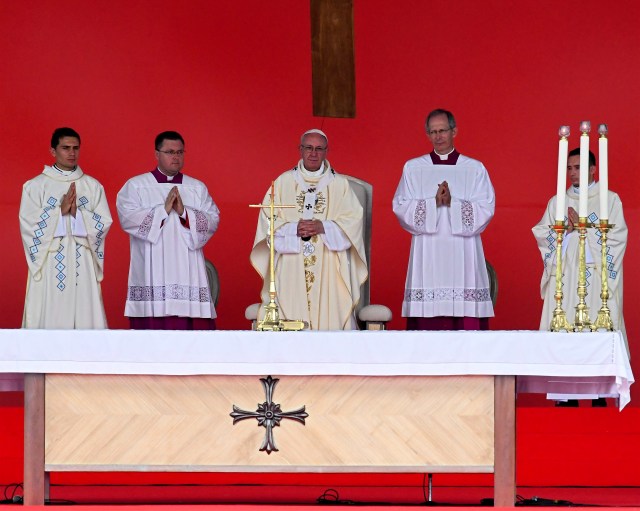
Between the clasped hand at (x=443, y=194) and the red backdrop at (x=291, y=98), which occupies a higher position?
the red backdrop at (x=291, y=98)

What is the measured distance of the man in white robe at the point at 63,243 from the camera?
884cm

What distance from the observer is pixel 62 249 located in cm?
890

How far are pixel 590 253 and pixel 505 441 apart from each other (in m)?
3.27

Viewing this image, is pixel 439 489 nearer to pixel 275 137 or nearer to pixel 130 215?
pixel 130 215

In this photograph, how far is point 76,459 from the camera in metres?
6.04

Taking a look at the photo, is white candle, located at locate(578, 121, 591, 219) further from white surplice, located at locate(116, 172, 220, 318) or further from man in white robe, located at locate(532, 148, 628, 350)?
white surplice, located at locate(116, 172, 220, 318)

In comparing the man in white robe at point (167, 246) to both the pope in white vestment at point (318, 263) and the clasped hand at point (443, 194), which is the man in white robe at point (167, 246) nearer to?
the pope in white vestment at point (318, 263)

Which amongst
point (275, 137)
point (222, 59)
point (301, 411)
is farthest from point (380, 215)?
point (301, 411)

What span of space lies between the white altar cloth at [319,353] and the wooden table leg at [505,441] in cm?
8

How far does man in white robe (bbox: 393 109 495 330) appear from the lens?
8.86 m

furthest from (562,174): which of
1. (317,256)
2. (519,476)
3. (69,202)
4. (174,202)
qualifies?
(69,202)

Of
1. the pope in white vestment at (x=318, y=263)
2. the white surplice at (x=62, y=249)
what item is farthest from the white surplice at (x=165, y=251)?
the pope in white vestment at (x=318, y=263)

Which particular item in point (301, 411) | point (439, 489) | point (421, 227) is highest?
point (421, 227)

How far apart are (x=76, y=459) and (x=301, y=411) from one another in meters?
0.97
